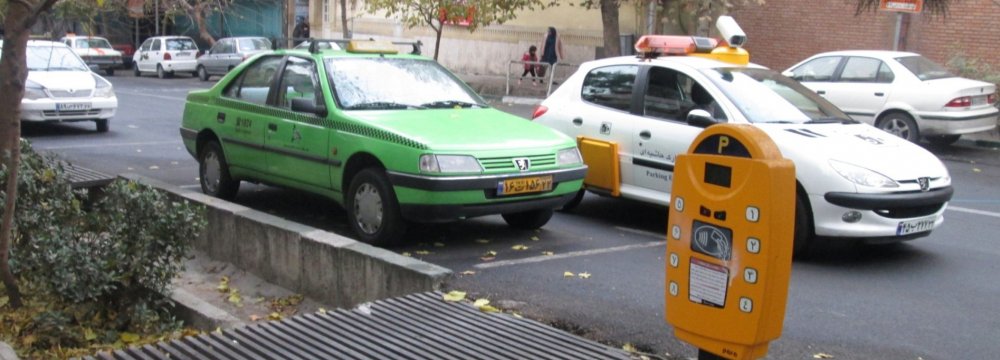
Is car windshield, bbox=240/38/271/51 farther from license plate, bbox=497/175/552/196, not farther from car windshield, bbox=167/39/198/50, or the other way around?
license plate, bbox=497/175/552/196

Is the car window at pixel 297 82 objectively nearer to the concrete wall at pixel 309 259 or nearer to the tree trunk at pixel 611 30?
the concrete wall at pixel 309 259

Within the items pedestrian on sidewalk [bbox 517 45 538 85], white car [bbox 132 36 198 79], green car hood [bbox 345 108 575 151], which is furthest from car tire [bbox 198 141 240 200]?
white car [bbox 132 36 198 79]

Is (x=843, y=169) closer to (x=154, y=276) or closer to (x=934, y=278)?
(x=934, y=278)

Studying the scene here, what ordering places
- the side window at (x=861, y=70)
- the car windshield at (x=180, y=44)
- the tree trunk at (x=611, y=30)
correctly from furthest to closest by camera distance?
the car windshield at (x=180, y=44), the tree trunk at (x=611, y=30), the side window at (x=861, y=70)

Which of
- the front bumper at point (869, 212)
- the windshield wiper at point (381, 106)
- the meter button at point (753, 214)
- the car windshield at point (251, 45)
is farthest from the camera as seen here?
the car windshield at point (251, 45)

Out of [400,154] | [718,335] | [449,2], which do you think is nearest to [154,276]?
[400,154]

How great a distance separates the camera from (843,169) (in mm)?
7504

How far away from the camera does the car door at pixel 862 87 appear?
51.0 ft

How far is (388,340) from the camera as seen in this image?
5.32 m

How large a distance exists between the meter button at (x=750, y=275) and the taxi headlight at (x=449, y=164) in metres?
3.82

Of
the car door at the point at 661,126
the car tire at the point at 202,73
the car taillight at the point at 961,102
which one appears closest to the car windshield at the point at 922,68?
the car taillight at the point at 961,102

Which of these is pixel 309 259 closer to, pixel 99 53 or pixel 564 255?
pixel 564 255

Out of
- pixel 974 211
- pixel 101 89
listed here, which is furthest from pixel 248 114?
pixel 101 89

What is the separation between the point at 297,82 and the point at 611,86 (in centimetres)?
281
